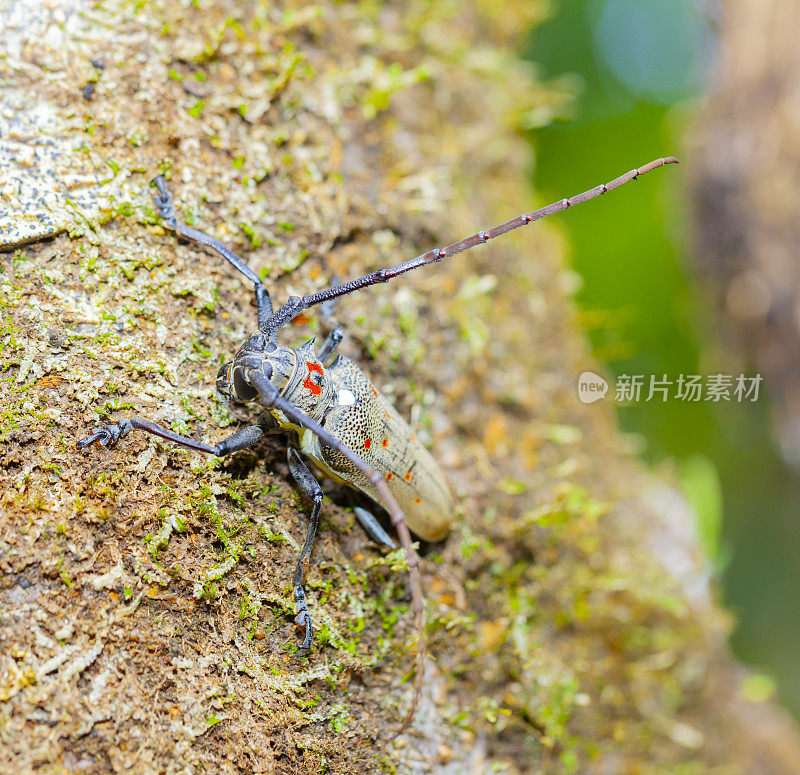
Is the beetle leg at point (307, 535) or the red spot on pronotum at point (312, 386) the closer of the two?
the beetle leg at point (307, 535)

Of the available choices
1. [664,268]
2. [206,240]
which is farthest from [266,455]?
[664,268]

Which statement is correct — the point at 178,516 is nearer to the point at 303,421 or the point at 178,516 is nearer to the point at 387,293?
the point at 303,421

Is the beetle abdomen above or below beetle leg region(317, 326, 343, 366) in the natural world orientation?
below

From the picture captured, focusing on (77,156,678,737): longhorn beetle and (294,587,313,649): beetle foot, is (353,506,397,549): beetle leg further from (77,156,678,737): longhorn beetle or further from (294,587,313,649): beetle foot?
(294,587,313,649): beetle foot

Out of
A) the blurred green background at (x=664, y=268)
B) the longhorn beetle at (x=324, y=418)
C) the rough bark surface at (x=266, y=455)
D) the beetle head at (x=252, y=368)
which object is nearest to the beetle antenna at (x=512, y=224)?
the longhorn beetle at (x=324, y=418)

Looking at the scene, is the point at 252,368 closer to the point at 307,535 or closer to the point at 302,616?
the point at 307,535

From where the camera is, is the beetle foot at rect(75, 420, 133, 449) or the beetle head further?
the beetle head

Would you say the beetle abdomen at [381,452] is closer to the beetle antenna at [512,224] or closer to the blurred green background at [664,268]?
the beetle antenna at [512,224]

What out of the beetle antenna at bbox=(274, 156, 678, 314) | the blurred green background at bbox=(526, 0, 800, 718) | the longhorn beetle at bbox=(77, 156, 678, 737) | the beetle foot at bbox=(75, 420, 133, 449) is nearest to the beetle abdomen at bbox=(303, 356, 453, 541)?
Result: the longhorn beetle at bbox=(77, 156, 678, 737)
